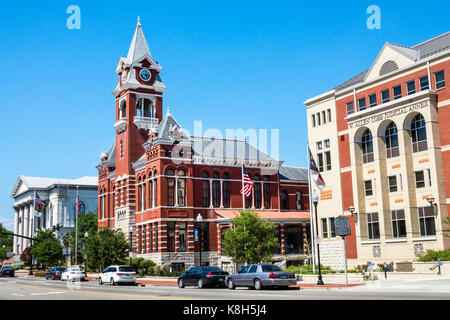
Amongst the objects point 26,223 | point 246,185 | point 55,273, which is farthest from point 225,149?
point 26,223

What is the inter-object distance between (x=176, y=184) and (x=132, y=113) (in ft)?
45.3

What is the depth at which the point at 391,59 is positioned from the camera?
4756 centimetres

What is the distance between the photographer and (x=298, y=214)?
67000 mm

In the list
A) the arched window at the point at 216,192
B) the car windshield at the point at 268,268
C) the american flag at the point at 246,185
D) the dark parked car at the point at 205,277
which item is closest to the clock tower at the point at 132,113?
the arched window at the point at 216,192

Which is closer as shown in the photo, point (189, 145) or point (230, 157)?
point (189, 145)

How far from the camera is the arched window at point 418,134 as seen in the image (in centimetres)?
4381

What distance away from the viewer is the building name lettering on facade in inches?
1708

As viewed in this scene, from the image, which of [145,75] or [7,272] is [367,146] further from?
[7,272]

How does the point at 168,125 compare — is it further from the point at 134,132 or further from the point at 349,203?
the point at 349,203

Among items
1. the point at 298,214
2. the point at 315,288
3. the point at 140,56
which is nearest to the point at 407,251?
the point at 315,288

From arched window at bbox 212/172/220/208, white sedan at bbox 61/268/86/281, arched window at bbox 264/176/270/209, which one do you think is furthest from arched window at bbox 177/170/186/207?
white sedan at bbox 61/268/86/281

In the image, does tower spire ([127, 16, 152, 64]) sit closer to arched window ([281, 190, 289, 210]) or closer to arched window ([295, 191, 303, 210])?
arched window ([281, 190, 289, 210])

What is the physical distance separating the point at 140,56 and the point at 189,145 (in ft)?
53.2
